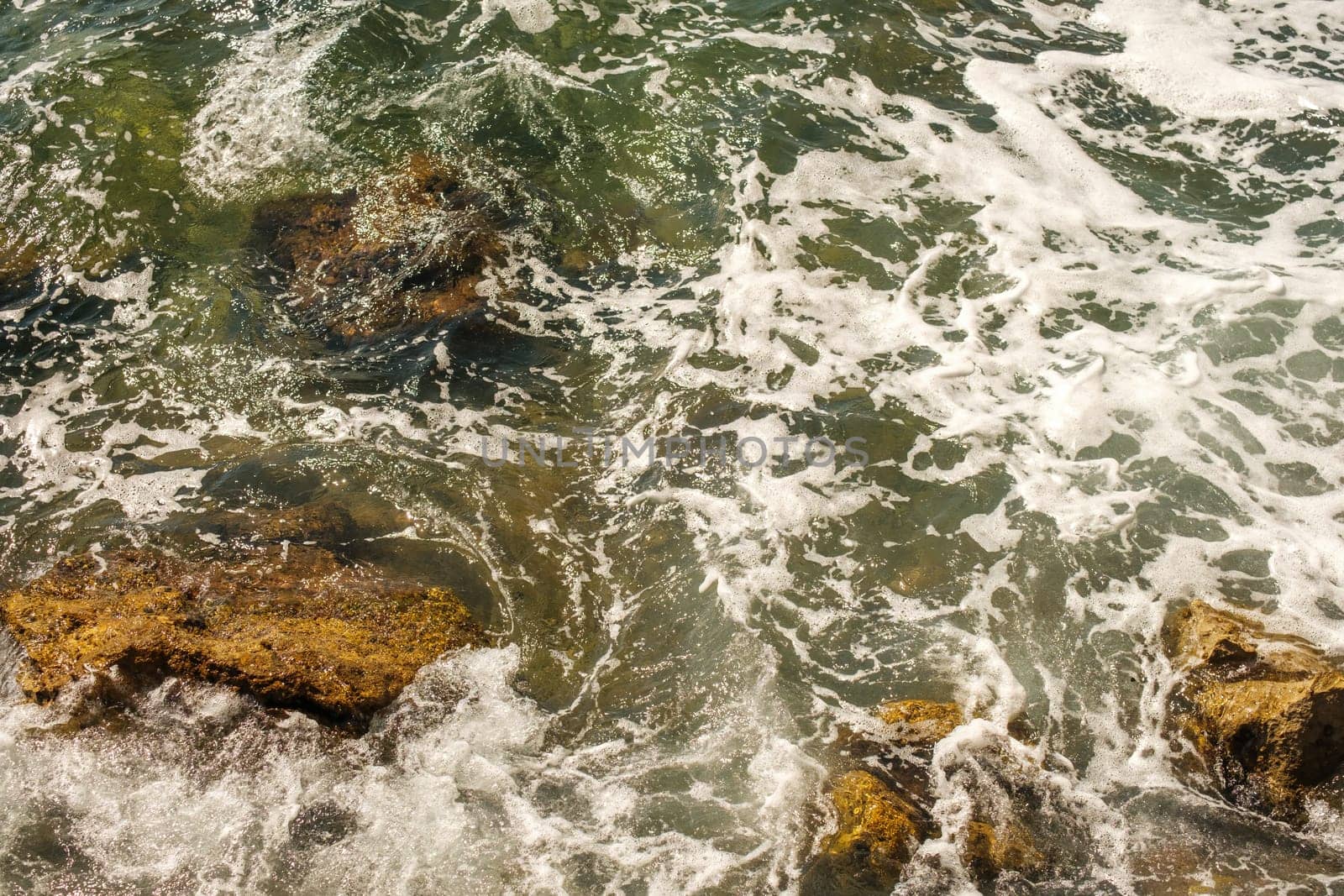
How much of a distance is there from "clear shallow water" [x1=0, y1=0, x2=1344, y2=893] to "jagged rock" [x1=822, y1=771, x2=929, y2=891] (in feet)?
0.53

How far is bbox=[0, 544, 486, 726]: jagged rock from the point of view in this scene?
5.04 meters

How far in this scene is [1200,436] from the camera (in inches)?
267

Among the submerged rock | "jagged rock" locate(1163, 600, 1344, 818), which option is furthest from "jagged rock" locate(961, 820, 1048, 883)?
the submerged rock

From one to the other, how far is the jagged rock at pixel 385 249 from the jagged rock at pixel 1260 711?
6401 millimetres

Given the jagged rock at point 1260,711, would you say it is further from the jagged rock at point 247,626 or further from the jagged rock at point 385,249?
the jagged rock at point 385,249

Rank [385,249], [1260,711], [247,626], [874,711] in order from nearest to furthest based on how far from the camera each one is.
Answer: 1. [1260,711]
2. [874,711]
3. [247,626]
4. [385,249]

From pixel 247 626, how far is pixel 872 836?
4.00m

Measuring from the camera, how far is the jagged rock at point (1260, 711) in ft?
15.4

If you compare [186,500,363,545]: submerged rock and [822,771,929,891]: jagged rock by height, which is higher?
[186,500,363,545]: submerged rock

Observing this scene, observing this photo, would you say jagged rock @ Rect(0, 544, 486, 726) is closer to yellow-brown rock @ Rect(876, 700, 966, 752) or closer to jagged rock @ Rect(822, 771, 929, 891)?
jagged rock @ Rect(822, 771, 929, 891)

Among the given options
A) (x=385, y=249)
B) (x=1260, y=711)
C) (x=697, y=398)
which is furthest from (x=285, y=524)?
(x=1260, y=711)

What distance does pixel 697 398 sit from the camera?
23.3ft

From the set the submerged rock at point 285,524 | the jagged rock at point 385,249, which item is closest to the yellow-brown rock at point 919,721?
the submerged rock at point 285,524

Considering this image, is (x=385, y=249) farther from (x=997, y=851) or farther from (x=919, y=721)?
(x=997, y=851)
